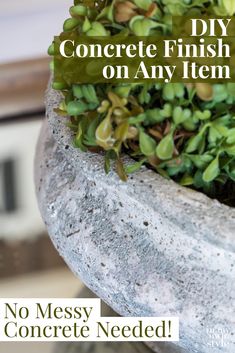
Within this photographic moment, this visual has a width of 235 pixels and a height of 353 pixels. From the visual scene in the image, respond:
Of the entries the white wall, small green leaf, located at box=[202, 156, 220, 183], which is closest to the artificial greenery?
small green leaf, located at box=[202, 156, 220, 183]

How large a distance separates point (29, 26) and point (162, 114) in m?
0.55

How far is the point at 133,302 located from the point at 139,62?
4.1 inches

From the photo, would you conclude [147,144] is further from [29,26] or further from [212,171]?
[29,26]

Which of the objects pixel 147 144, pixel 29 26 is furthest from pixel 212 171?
pixel 29 26

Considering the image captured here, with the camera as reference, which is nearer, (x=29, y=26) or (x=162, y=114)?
(x=162, y=114)

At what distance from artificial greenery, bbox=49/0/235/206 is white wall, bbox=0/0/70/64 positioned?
506 millimetres

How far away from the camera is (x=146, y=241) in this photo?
1.08 ft

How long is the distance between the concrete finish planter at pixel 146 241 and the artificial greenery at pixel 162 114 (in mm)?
12

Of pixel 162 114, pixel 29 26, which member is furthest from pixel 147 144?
pixel 29 26

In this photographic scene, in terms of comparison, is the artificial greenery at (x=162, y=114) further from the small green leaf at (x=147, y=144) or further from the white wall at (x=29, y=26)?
the white wall at (x=29, y=26)

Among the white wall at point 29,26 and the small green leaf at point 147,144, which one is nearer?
the small green leaf at point 147,144

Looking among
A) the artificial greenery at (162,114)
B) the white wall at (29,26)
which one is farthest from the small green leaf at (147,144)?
the white wall at (29,26)

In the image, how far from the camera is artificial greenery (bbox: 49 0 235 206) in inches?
11.8

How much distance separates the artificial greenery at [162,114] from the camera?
0.98 feet
